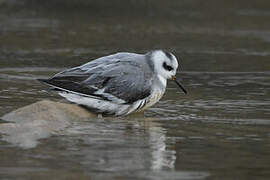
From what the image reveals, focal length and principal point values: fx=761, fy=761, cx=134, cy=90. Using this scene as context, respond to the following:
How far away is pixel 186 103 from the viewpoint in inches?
422

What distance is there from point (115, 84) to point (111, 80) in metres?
0.07

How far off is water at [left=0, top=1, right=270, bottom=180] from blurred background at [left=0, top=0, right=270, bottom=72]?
24 millimetres

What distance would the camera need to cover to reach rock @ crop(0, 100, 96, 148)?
8297 millimetres

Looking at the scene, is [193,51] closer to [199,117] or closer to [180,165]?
[199,117]

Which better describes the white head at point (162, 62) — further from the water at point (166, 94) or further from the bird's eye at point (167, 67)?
the water at point (166, 94)

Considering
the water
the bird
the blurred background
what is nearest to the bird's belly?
the bird

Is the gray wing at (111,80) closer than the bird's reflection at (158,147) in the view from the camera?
No

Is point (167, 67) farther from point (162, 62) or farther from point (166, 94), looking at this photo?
point (166, 94)

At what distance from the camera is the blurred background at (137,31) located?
14.3 meters

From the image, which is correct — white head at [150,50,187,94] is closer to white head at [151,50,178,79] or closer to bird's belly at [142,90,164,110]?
white head at [151,50,178,79]

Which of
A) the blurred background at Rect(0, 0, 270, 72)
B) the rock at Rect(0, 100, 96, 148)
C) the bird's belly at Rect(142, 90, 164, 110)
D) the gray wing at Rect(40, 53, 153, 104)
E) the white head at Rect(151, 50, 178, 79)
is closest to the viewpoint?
the rock at Rect(0, 100, 96, 148)

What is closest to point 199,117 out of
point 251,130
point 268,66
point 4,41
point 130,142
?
point 251,130

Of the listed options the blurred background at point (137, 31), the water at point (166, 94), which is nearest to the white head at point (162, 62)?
the water at point (166, 94)

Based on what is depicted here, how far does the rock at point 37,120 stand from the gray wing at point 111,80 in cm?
28
